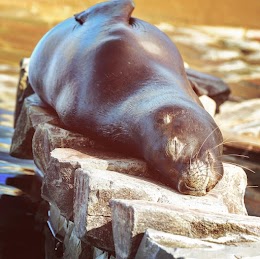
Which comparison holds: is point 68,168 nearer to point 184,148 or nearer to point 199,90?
point 184,148

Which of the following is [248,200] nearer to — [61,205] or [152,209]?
[61,205]

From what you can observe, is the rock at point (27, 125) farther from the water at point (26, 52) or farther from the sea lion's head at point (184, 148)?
the sea lion's head at point (184, 148)

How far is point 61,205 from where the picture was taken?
4355 mm

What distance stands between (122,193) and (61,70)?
1.86 metres

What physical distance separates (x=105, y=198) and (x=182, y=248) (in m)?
0.59

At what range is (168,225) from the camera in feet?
12.0

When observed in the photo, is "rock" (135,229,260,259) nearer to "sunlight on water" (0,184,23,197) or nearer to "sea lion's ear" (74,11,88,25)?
"sunlight on water" (0,184,23,197)

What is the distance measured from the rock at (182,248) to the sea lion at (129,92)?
78 cm

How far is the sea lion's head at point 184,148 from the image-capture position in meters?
4.37

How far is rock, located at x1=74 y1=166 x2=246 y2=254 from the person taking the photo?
3.88m

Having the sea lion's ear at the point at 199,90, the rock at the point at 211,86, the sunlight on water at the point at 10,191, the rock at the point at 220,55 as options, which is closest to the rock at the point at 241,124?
the rock at the point at 211,86

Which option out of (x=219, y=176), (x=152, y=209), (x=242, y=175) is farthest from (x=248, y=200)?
(x=152, y=209)

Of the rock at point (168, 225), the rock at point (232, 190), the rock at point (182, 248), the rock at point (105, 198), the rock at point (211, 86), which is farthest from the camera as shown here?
the rock at point (211, 86)

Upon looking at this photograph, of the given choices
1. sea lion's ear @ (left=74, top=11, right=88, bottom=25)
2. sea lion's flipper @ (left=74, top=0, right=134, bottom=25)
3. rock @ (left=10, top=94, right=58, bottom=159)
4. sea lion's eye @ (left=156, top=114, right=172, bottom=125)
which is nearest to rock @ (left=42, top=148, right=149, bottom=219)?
sea lion's eye @ (left=156, top=114, right=172, bottom=125)
